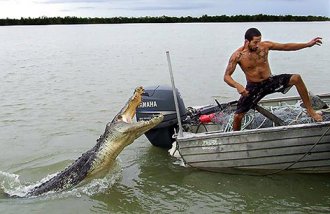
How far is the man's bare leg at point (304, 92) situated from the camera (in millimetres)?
7066

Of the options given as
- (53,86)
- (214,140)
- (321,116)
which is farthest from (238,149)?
(53,86)

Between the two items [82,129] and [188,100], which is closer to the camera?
[82,129]

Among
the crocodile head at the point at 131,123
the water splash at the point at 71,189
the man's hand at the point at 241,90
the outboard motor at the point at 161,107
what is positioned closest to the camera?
the crocodile head at the point at 131,123

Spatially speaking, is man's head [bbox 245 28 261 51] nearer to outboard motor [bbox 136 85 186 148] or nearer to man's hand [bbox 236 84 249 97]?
man's hand [bbox 236 84 249 97]

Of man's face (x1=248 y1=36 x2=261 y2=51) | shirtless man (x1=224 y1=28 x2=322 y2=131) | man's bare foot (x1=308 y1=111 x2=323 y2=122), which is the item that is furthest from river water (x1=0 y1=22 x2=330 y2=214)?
man's face (x1=248 y1=36 x2=261 y2=51)

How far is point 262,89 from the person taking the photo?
24.1 ft

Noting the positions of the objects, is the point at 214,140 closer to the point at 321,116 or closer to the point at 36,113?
the point at 321,116

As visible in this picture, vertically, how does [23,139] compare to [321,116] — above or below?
below

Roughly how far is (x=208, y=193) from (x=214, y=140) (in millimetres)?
826

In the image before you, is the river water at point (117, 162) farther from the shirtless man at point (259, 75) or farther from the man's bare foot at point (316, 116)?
the shirtless man at point (259, 75)

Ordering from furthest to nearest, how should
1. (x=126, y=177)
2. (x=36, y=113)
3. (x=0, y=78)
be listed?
(x=0, y=78), (x=36, y=113), (x=126, y=177)

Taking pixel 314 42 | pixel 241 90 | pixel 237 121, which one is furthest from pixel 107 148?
pixel 314 42

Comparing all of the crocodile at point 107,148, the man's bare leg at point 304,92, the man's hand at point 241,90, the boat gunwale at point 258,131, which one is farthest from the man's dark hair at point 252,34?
the crocodile at point 107,148

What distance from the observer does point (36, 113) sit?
14.0m
